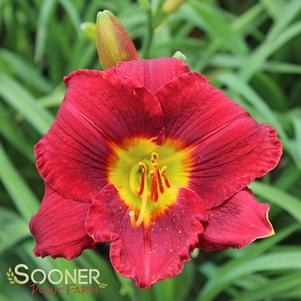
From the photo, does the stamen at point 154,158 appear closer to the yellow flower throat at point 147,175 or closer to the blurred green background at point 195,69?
the yellow flower throat at point 147,175

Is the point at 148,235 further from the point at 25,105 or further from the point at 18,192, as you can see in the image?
the point at 25,105

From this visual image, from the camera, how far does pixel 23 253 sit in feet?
4.10

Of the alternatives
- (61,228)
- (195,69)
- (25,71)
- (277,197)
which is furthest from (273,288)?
(25,71)

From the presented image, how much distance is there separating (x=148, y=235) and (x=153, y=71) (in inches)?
8.9

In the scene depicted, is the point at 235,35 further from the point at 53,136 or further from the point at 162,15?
the point at 53,136

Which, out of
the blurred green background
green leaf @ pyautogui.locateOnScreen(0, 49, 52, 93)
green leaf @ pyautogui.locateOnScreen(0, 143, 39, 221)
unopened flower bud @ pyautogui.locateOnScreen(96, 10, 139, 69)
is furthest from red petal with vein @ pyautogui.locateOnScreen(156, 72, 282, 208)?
green leaf @ pyautogui.locateOnScreen(0, 49, 52, 93)

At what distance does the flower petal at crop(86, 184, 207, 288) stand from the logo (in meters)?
0.30

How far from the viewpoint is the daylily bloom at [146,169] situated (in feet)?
2.69

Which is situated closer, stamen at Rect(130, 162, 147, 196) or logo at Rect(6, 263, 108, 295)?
stamen at Rect(130, 162, 147, 196)

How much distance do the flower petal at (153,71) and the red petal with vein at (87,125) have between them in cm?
4

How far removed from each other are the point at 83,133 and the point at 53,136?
4 cm

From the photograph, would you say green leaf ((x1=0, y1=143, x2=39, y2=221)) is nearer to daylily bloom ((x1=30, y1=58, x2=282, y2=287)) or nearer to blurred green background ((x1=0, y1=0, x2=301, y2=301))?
blurred green background ((x1=0, y1=0, x2=301, y2=301))

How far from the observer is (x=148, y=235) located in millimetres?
839

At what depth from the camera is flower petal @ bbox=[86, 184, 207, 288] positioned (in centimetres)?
79
